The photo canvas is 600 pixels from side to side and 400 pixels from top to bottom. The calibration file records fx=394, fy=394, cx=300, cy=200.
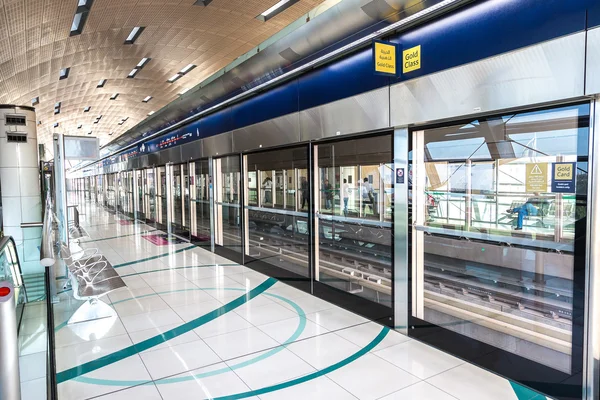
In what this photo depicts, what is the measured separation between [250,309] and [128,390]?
198 centimetres

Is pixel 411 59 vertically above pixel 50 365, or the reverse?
pixel 411 59

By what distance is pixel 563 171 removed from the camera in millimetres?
2809

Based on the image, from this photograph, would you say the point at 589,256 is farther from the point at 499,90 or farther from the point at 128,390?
the point at 128,390

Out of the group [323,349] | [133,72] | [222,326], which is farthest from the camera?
[133,72]

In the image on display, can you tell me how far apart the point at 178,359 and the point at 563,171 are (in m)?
3.48

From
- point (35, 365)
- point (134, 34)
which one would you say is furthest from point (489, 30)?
point (134, 34)

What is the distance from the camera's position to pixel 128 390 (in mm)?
3031

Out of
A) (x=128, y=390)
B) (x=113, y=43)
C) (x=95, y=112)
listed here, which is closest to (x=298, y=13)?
(x=113, y=43)

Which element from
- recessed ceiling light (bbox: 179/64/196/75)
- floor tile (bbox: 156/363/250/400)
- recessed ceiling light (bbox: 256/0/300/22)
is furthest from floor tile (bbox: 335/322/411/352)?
recessed ceiling light (bbox: 179/64/196/75)

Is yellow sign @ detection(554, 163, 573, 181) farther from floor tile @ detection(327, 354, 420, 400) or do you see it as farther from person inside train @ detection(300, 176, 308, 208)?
person inside train @ detection(300, 176, 308, 208)

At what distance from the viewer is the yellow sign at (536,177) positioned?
2963 millimetres

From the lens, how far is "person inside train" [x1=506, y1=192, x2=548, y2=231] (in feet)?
9.93

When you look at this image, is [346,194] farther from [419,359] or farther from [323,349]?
[419,359]

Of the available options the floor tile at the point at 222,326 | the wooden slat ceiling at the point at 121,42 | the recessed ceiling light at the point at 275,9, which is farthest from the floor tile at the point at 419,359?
the recessed ceiling light at the point at 275,9
